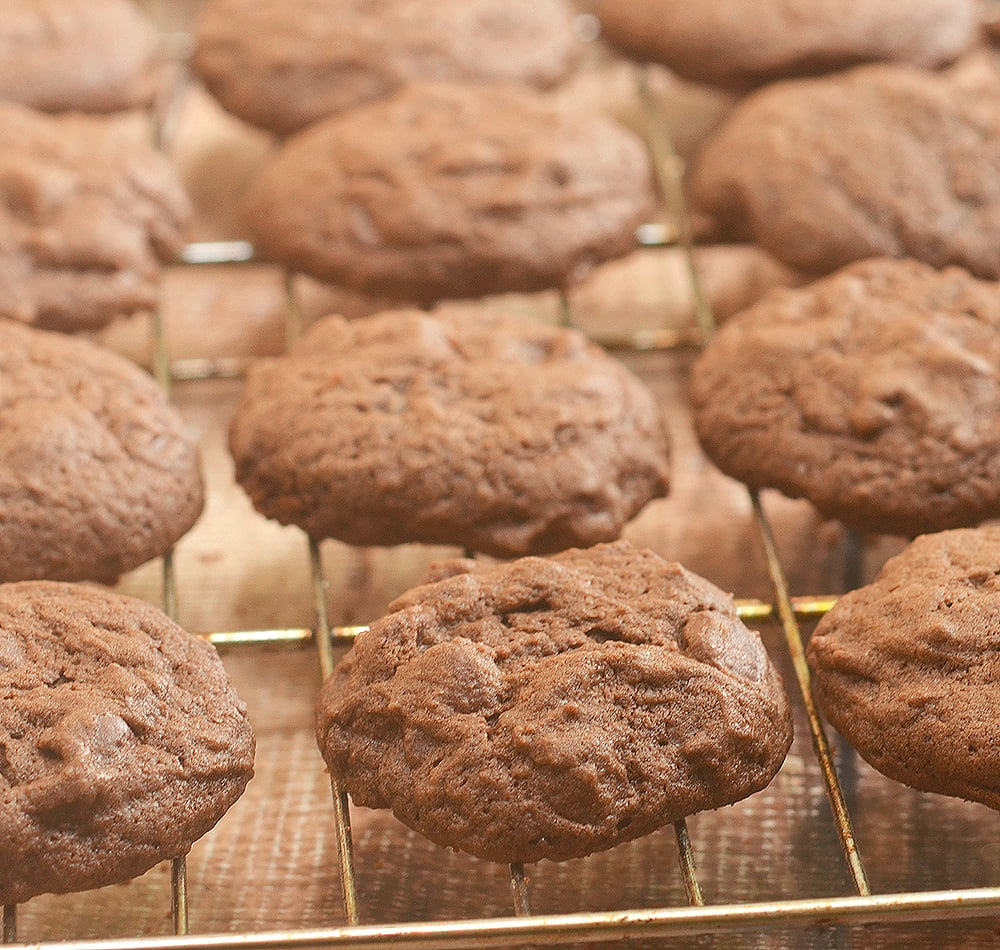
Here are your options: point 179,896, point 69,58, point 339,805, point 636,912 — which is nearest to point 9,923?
point 179,896

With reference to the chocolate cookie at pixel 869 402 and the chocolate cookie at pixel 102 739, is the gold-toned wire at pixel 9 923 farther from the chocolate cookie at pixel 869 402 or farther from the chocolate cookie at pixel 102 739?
the chocolate cookie at pixel 869 402

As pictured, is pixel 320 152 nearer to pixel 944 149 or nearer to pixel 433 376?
pixel 433 376

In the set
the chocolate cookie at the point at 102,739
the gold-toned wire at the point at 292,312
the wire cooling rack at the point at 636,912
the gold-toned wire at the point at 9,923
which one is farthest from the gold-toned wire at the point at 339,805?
the gold-toned wire at the point at 292,312

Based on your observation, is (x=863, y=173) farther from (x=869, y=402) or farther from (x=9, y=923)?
(x=9, y=923)

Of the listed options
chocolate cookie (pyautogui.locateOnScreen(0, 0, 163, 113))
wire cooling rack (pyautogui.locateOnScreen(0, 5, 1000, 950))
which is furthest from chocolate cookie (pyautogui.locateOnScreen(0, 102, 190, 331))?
wire cooling rack (pyautogui.locateOnScreen(0, 5, 1000, 950))

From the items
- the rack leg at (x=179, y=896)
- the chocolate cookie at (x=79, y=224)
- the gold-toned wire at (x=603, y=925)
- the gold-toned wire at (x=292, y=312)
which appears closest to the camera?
the gold-toned wire at (x=603, y=925)

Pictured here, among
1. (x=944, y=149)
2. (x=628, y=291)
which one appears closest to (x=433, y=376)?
(x=628, y=291)
